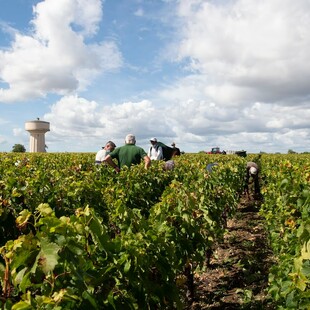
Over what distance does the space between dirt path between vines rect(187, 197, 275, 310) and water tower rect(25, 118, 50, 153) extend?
69946 millimetres

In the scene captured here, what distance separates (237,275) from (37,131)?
73.4 meters

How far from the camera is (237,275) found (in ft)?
19.8

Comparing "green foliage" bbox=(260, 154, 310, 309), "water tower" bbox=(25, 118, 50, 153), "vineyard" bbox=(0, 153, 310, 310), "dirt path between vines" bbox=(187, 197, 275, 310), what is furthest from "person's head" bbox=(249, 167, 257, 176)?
"water tower" bbox=(25, 118, 50, 153)

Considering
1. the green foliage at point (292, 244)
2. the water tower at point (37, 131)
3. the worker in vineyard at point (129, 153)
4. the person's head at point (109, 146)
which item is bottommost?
the green foliage at point (292, 244)

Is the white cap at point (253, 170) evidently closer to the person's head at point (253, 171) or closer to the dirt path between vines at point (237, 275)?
the person's head at point (253, 171)

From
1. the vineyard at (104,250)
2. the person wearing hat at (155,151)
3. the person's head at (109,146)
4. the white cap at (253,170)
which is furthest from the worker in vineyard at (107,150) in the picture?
the white cap at (253,170)

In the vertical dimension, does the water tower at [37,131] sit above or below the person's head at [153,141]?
above

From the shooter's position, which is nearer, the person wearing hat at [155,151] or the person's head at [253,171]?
the person wearing hat at [155,151]

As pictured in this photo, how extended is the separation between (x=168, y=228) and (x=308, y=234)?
133cm

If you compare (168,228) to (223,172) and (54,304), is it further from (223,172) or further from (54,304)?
(223,172)

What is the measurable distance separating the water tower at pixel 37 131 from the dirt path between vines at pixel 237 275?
69946 millimetres

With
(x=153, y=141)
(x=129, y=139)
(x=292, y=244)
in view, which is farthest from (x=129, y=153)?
(x=292, y=244)

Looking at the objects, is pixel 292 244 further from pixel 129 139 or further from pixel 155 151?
pixel 155 151

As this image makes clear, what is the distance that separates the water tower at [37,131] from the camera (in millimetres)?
74562
